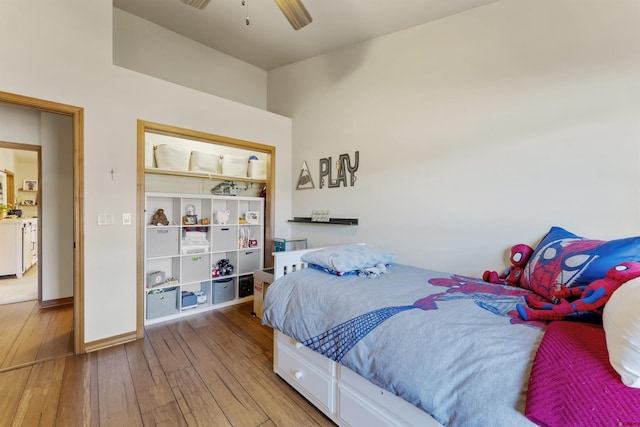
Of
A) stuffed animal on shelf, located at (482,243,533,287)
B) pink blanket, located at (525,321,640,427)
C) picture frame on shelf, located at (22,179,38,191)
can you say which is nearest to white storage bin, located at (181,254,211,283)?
stuffed animal on shelf, located at (482,243,533,287)

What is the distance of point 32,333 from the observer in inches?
102

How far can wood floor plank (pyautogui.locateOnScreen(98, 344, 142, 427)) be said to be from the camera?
61.9 inches

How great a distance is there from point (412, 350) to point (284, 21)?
3.15m

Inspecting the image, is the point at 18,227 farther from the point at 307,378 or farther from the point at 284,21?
the point at 307,378

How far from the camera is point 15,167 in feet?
21.7

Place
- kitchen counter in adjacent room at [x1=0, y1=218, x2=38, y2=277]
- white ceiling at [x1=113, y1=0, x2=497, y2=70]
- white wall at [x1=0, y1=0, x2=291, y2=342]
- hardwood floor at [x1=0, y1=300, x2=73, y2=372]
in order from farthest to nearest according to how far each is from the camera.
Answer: kitchen counter in adjacent room at [x1=0, y1=218, x2=38, y2=277]
white ceiling at [x1=113, y1=0, x2=497, y2=70]
hardwood floor at [x1=0, y1=300, x2=73, y2=372]
white wall at [x1=0, y1=0, x2=291, y2=342]

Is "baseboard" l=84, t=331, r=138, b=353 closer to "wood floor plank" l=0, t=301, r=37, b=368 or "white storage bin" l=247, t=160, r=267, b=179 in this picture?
"wood floor plank" l=0, t=301, r=37, b=368

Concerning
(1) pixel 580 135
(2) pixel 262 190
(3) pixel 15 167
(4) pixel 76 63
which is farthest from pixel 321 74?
(3) pixel 15 167

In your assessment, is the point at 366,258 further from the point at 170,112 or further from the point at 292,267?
the point at 170,112

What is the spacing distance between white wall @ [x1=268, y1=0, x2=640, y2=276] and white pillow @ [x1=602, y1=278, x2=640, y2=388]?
1.19 metres

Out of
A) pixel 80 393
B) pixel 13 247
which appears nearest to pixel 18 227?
pixel 13 247

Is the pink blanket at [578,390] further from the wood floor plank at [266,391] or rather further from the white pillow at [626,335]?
the wood floor plank at [266,391]

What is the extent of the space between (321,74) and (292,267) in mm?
2474

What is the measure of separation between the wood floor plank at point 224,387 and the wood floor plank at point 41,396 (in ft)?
2.65
